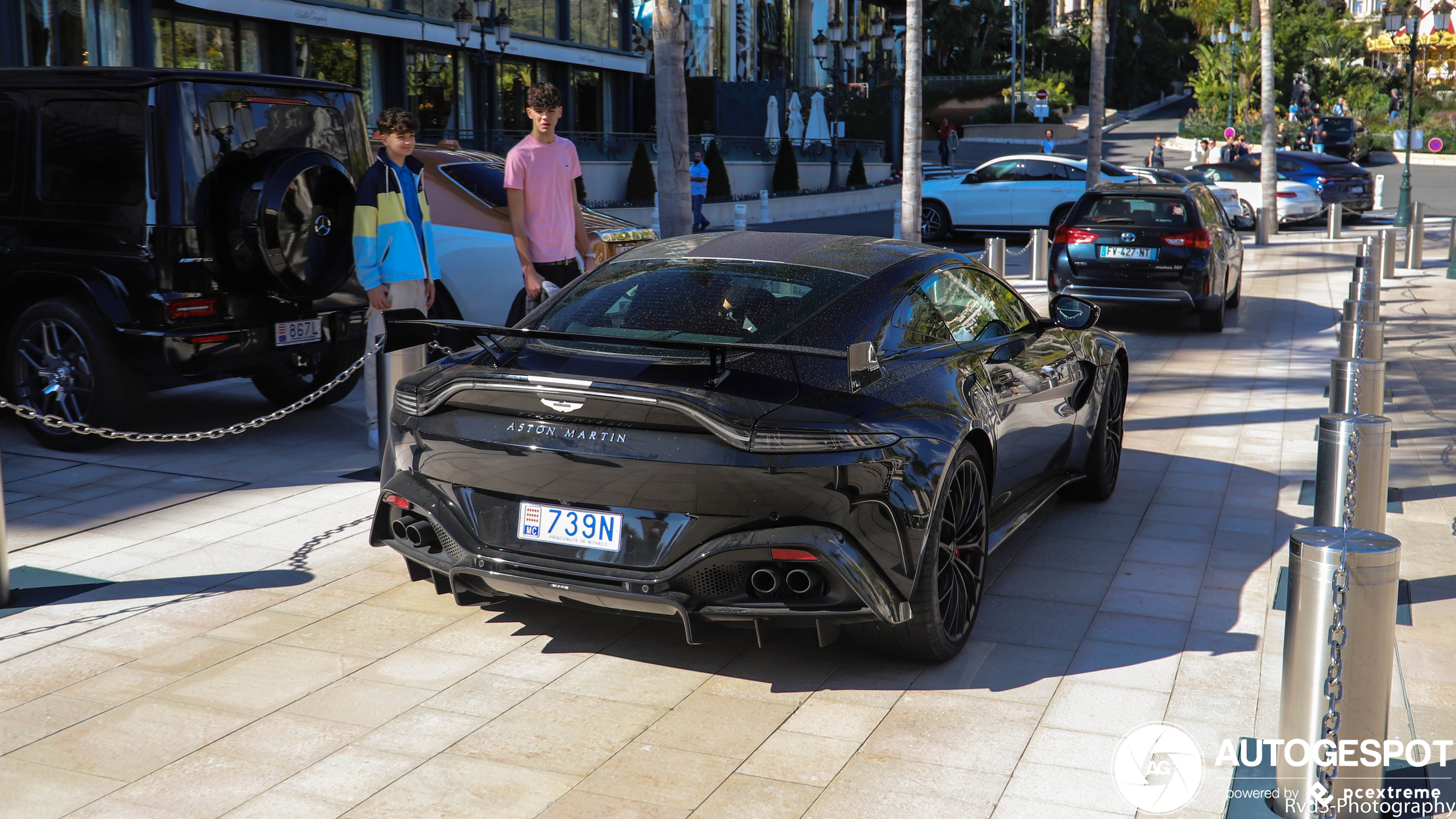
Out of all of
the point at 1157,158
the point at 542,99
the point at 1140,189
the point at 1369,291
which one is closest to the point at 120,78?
the point at 542,99

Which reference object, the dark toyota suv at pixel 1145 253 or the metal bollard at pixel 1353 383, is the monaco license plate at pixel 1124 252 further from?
the metal bollard at pixel 1353 383

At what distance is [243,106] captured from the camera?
758cm

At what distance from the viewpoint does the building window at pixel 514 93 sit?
34219 millimetres

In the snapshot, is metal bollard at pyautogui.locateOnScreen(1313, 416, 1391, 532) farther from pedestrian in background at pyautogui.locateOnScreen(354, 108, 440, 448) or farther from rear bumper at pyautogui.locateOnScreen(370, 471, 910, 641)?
pedestrian in background at pyautogui.locateOnScreen(354, 108, 440, 448)

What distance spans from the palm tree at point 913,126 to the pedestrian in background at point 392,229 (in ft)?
28.7

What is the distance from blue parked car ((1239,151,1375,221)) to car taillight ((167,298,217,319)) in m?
28.3

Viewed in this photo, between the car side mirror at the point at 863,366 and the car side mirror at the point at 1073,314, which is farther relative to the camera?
the car side mirror at the point at 1073,314

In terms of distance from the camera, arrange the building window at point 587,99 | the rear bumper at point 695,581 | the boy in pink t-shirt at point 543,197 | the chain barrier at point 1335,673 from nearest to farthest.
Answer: the chain barrier at point 1335,673 < the rear bumper at point 695,581 < the boy in pink t-shirt at point 543,197 < the building window at point 587,99

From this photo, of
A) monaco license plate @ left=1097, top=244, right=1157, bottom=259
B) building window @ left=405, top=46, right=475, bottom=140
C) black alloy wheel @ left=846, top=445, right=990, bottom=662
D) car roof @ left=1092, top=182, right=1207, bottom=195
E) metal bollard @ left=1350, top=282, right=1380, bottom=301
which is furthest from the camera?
building window @ left=405, top=46, right=475, bottom=140

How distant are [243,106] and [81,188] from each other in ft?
3.44

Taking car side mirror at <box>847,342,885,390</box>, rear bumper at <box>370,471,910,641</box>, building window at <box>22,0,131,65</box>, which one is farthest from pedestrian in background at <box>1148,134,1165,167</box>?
rear bumper at <box>370,471,910,641</box>

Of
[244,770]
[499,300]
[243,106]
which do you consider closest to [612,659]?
[244,770]

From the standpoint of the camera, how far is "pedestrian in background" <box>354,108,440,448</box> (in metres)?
7.43


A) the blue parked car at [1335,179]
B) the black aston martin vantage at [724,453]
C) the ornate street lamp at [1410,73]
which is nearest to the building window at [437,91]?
the blue parked car at [1335,179]
